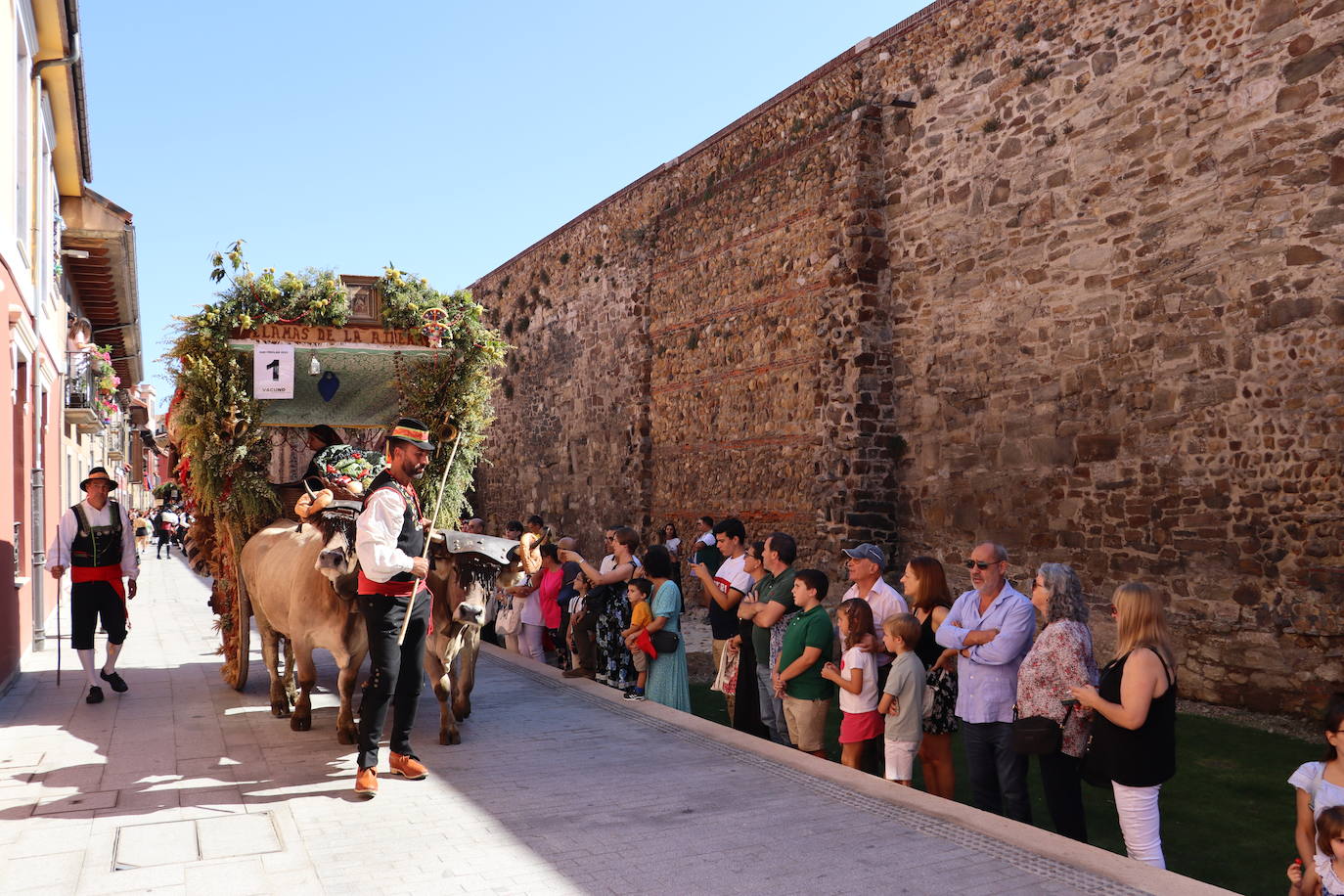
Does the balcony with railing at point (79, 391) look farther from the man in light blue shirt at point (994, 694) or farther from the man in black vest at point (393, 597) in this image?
the man in light blue shirt at point (994, 694)

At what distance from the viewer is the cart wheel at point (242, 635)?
27.1ft

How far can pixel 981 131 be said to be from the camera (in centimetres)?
1151

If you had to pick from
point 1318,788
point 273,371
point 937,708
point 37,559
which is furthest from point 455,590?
point 37,559

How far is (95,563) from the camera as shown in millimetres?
8320

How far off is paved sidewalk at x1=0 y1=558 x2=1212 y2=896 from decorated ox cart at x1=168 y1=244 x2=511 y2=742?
722 millimetres

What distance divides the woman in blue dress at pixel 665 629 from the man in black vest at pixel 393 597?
213 centimetres

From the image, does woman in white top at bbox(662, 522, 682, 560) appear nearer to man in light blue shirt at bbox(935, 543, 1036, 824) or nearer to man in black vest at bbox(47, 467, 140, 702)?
man in black vest at bbox(47, 467, 140, 702)

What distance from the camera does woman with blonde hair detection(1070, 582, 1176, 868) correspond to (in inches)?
178

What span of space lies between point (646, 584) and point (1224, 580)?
15.7ft

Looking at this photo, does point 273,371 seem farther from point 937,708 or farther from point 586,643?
Answer: point 937,708

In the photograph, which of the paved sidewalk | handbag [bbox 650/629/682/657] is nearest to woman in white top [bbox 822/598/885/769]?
the paved sidewalk

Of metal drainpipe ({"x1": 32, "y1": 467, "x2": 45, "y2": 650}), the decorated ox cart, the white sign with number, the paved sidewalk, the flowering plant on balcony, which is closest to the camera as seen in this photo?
the paved sidewalk

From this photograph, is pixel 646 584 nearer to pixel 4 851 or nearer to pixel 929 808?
pixel 929 808

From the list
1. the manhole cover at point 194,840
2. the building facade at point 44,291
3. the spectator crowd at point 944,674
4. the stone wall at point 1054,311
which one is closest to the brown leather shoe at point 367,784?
the manhole cover at point 194,840
